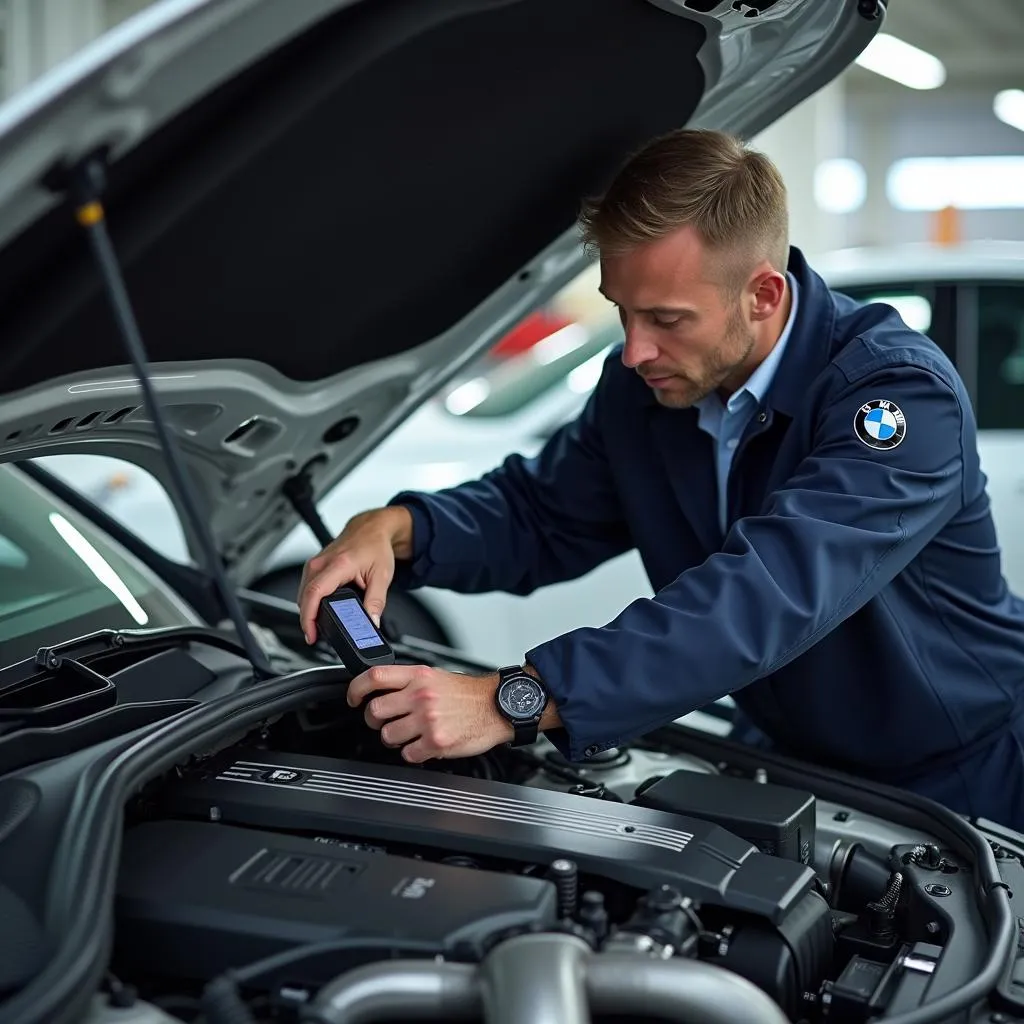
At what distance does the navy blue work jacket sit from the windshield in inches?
18.0

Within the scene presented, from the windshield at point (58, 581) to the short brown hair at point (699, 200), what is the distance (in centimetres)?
96

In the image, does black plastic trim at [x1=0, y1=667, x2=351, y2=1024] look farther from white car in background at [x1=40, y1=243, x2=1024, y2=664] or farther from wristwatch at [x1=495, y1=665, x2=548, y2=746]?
white car in background at [x1=40, y1=243, x2=1024, y2=664]

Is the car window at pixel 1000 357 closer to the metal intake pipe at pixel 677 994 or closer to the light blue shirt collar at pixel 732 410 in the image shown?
the light blue shirt collar at pixel 732 410

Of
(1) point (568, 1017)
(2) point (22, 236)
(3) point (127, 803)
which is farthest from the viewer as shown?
(3) point (127, 803)

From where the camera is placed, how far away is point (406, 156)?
1774 millimetres

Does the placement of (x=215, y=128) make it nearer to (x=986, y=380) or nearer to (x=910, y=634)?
(x=910, y=634)

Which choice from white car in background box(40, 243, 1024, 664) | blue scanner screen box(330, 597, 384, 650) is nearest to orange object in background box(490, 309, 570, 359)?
white car in background box(40, 243, 1024, 664)

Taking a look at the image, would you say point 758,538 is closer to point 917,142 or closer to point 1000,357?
point 1000,357

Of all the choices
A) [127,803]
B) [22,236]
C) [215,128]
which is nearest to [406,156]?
[215,128]

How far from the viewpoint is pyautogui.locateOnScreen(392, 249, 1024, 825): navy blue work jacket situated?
1676 mm

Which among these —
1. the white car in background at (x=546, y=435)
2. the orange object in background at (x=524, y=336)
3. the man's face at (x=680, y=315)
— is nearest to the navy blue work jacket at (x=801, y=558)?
the man's face at (x=680, y=315)

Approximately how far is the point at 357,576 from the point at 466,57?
79cm

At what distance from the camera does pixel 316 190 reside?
1.72m

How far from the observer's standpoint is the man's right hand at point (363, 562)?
1.96 metres
